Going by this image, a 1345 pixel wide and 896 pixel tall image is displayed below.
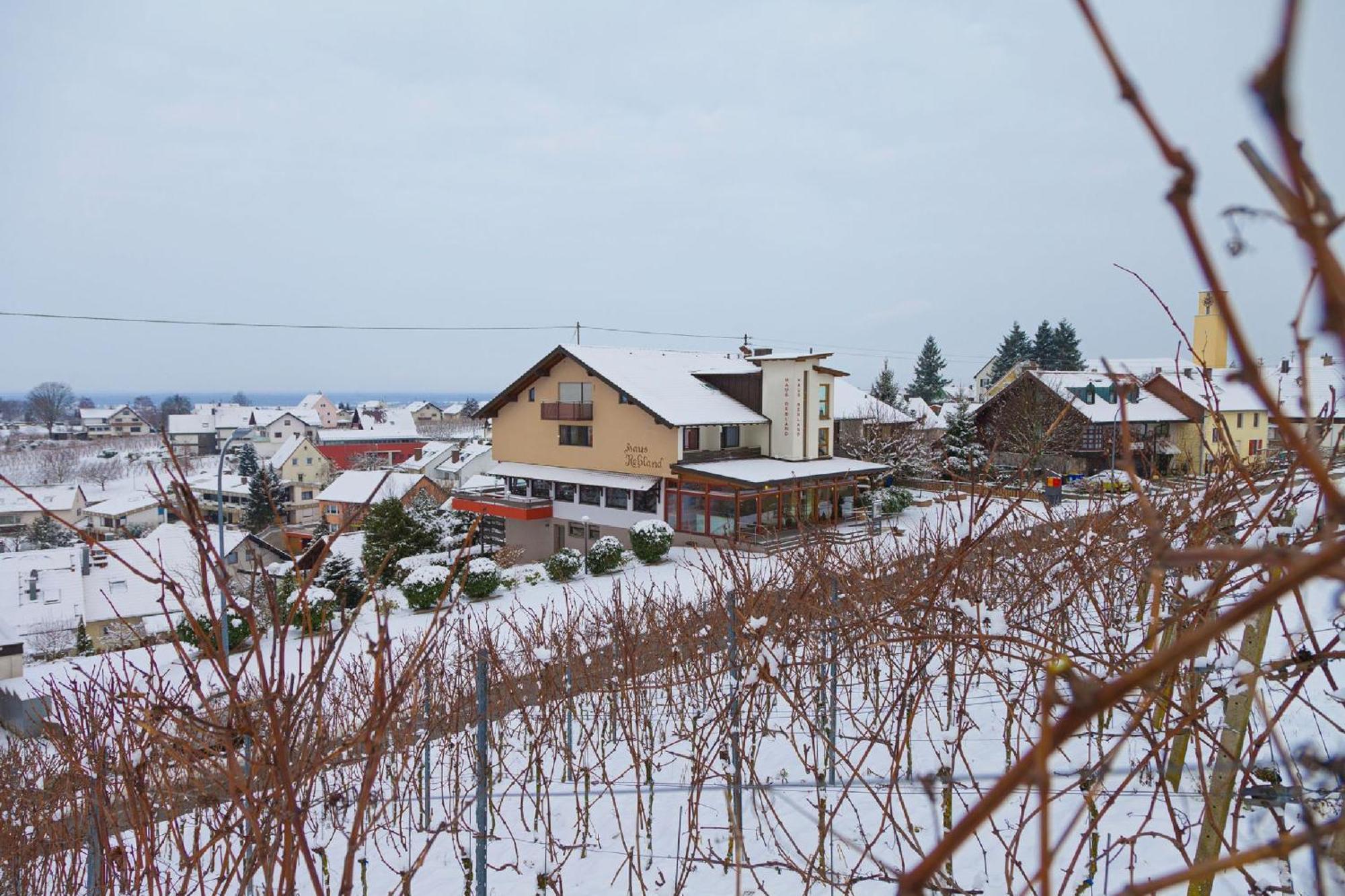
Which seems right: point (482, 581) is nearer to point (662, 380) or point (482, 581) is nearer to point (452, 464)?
point (662, 380)

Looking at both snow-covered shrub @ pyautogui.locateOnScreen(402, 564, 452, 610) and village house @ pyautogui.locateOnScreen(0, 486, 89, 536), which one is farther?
village house @ pyautogui.locateOnScreen(0, 486, 89, 536)

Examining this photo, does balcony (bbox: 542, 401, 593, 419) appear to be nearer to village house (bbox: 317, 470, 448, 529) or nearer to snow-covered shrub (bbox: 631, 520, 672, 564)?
snow-covered shrub (bbox: 631, 520, 672, 564)

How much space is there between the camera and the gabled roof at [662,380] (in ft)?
77.4

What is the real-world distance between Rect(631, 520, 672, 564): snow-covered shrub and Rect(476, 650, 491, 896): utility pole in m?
16.5

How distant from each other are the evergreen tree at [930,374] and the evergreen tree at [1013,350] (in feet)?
12.9

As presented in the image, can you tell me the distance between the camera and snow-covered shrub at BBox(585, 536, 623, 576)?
65.3 ft

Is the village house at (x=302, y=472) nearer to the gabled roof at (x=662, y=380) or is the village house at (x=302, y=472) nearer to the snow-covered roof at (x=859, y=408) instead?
the gabled roof at (x=662, y=380)

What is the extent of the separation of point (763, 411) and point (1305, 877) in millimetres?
22557

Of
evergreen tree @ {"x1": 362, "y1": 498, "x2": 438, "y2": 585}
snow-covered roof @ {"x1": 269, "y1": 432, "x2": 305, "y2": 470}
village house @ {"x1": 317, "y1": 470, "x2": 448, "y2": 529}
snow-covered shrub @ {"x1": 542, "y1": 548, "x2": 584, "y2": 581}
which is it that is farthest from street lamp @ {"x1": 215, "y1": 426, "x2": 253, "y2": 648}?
snow-covered roof @ {"x1": 269, "y1": 432, "x2": 305, "y2": 470}

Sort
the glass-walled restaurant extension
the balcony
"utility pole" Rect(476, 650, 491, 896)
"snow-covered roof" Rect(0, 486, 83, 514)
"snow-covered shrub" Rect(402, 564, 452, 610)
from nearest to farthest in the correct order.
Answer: "utility pole" Rect(476, 650, 491, 896)
"snow-covered shrub" Rect(402, 564, 452, 610)
the glass-walled restaurant extension
the balcony
"snow-covered roof" Rect(0, 486, 83, 514)

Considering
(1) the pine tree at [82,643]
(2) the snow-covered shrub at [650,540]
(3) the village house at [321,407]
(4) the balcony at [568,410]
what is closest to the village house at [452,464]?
(4) the balcony at [568,410]

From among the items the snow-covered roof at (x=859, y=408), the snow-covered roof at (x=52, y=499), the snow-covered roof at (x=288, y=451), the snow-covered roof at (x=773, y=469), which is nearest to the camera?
the snow-covered roof at (x=773, y=469)

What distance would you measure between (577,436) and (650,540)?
6.77 m

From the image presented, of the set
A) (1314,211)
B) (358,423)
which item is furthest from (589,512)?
(358,423)
